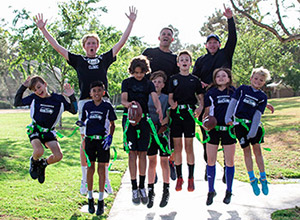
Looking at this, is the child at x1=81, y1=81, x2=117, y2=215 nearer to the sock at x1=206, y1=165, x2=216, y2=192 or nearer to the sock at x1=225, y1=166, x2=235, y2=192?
the sock at x1=206, y1=165, x2=216, y2=192

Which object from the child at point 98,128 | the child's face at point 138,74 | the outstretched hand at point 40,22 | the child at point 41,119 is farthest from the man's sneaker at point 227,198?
the outstretched hand at point 40,22

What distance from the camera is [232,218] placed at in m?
5.85

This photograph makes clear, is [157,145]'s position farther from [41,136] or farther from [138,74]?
[41,136]

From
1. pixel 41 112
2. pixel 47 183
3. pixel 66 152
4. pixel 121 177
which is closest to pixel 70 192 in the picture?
pixel 47 183

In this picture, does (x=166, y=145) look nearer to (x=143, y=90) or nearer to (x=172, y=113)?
(x=172, y=113)

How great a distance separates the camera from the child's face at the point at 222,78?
5591mm

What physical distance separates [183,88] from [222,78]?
70cm

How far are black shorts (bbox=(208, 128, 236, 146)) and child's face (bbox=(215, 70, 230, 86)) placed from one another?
2.59ft

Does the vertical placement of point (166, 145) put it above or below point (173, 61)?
below

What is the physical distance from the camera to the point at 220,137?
5.68 meters

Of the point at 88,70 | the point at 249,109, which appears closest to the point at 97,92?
the point at 88,70

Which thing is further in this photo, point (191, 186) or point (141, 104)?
point (191, 186)

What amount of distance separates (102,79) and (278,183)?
17.1 feet

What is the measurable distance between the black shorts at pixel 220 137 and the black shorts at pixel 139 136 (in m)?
1.09
